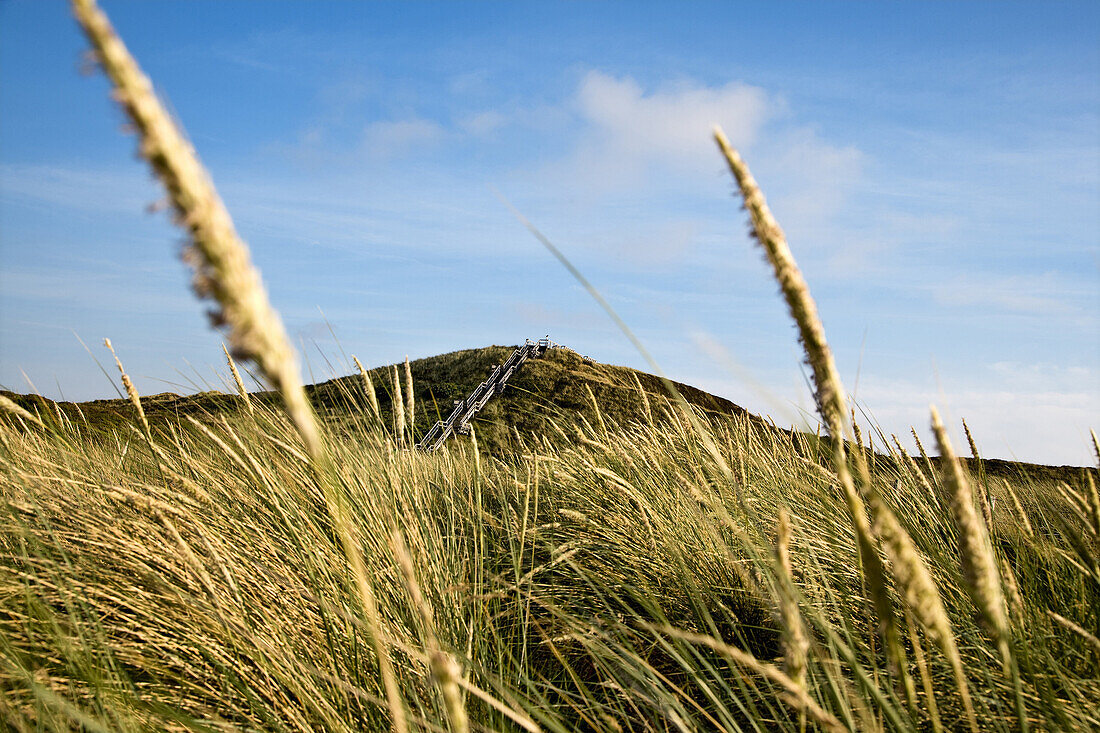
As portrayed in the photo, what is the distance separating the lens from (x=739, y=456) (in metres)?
4.23

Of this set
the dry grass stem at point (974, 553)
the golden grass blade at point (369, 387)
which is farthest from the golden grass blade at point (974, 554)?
the golden grass blade at point (369, 387)

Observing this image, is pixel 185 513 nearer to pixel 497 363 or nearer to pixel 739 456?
pixel 739 456

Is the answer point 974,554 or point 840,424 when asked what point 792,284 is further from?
point 974,554

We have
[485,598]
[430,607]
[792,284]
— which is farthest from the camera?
[485,598]

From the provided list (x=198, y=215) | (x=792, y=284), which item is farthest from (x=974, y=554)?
(x=198, y=215)

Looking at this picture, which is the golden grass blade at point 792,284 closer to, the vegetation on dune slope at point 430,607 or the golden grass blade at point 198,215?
the vegetation on dune slope at point 430,607

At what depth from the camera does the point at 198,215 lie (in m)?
0.52

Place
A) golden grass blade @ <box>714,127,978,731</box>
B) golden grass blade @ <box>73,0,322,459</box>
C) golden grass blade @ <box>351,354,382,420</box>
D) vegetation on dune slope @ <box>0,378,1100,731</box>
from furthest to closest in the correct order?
golden grass blade @ <box>351,354,382,420</box> < vegetation on dune slope @ <box>0,378,1100,731</box> < golden grass blade @ <box>714,127,978,731</box> < golden grass blade @ <box>73,0,322,459</box>

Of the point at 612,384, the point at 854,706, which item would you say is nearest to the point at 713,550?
the point at 854,706

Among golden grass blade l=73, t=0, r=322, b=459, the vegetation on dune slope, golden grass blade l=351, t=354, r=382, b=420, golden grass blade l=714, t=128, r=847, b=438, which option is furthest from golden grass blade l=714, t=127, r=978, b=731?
golden grass blade l=351, t=354, r=382, b=420

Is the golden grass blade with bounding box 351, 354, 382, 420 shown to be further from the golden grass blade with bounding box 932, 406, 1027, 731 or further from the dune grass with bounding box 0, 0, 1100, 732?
the golden grass blade with bounding box 932, 406, 1027, 731

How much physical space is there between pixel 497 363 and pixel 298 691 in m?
21.1

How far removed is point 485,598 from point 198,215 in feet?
7.02

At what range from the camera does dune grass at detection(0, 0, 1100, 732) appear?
0.82 meters
